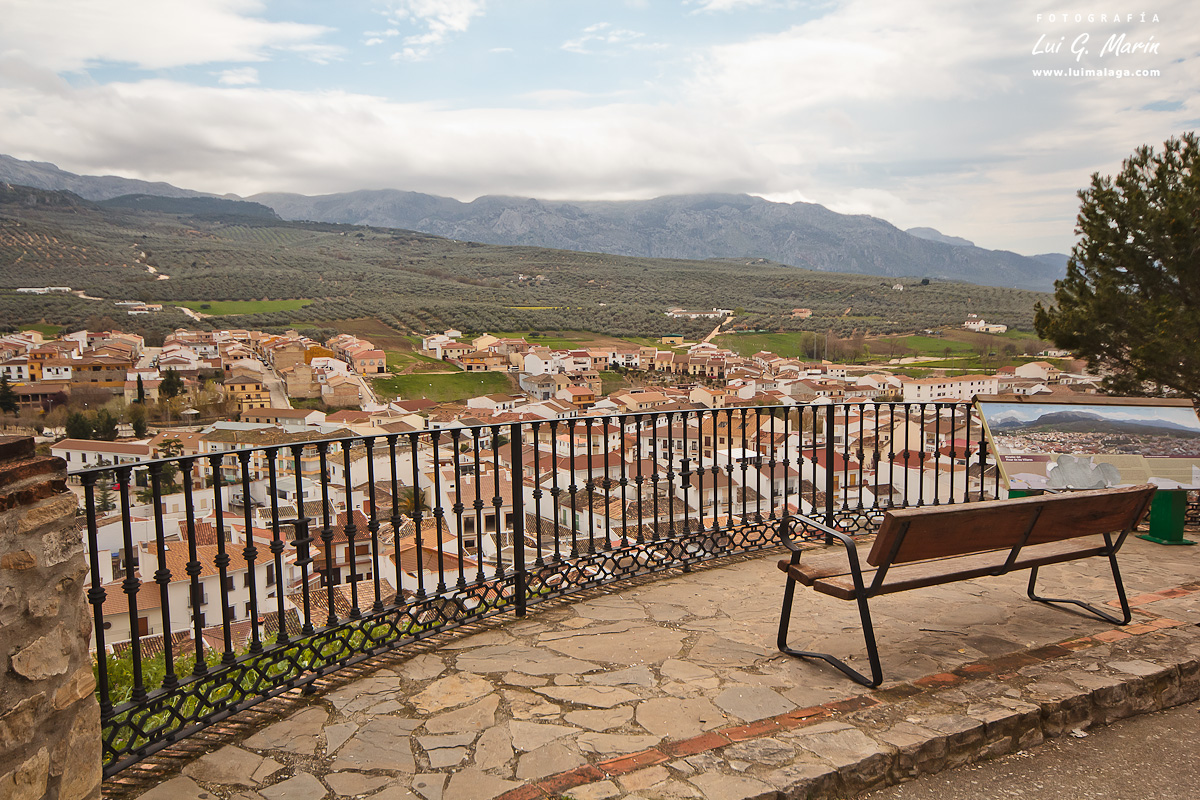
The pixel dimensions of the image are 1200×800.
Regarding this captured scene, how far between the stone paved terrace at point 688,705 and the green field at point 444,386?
5836cm

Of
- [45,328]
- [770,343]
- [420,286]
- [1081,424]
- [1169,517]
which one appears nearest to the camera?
[1169,517]

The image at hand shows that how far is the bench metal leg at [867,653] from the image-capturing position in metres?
2.84

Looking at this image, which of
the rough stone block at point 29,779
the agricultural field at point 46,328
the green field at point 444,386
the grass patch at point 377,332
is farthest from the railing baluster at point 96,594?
the agricultural field at point 46,328

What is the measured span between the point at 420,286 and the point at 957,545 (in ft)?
369

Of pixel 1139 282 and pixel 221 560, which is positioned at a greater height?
pixel 1139 282

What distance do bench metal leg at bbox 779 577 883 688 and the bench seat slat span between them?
0.09m

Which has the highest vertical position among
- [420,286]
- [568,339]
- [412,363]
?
[420,286]

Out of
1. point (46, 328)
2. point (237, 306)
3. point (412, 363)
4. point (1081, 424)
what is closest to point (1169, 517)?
point (1081, 424)

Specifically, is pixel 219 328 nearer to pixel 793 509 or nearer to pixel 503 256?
pixel 503 256

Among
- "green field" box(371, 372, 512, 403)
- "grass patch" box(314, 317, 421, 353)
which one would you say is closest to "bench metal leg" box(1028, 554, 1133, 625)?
"green field" box(371, 372, 512, 403)

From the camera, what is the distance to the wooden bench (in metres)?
2.85

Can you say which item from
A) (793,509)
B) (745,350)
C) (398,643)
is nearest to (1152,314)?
(793,509)

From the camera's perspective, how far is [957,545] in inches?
118

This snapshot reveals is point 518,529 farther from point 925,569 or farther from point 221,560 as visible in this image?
point 925,569
